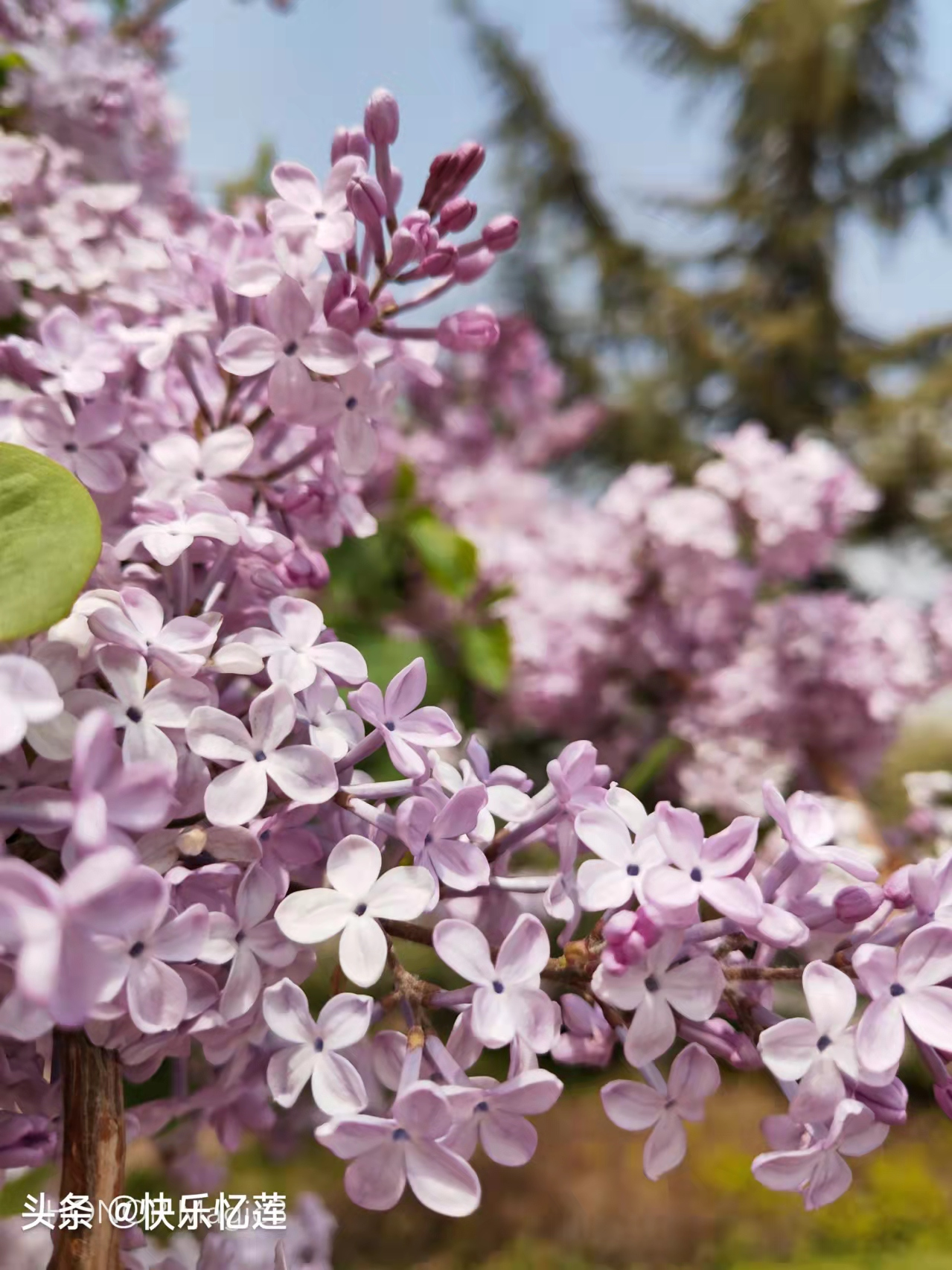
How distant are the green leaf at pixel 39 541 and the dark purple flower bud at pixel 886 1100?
0.14 m

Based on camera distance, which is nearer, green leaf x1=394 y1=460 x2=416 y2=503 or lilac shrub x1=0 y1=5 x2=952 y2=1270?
lilac shrub x1=0 y1=5 x2=952 y2=1270

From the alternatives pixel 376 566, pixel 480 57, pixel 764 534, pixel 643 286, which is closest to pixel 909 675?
pixel 764 534

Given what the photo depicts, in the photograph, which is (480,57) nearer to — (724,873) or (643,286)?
(643,286)

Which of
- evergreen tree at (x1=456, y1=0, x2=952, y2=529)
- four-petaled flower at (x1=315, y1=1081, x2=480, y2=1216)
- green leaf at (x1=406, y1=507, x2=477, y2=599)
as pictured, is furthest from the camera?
evergreen tree at (x1=456, y1=0, x2=952, y2=529)

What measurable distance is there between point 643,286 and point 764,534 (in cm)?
124

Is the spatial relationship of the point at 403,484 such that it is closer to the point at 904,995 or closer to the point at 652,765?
the point at 652,765

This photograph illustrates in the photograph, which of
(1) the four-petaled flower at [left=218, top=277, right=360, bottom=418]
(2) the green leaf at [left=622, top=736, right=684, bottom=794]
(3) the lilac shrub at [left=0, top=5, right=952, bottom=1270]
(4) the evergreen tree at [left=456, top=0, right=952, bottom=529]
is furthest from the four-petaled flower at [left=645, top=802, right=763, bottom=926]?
(4) the evergreen tree at [left=456, top=0, right=952, bottom=529]

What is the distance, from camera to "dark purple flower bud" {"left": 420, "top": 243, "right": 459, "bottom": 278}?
0.20 metres

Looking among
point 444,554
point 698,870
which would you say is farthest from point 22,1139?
point 444,554

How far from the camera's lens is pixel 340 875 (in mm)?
152

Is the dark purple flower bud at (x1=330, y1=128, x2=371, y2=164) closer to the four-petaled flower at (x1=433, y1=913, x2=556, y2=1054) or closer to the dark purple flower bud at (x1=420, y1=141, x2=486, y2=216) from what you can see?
the dark purple flower bud at (x1=420, y1=141, x2=486, y2=216)

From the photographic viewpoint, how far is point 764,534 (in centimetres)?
60

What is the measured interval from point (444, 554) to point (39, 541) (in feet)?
1.46

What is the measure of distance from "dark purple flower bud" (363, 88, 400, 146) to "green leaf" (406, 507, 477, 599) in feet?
1.27
